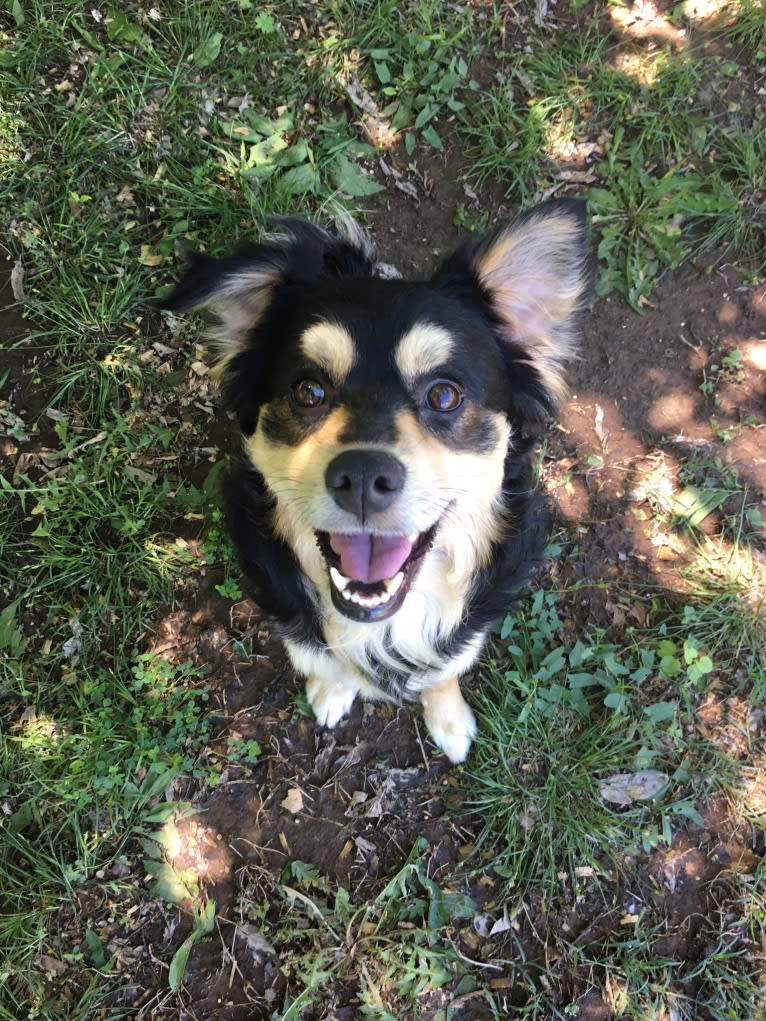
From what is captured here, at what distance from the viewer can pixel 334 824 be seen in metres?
3.13

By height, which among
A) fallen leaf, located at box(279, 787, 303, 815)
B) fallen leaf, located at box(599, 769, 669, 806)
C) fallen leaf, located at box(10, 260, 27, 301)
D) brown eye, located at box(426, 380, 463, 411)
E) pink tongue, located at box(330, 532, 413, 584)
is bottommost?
fallen leaf, located at box(279, 787, 303, 815)

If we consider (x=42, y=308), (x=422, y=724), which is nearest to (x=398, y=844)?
(x=422, y=724)

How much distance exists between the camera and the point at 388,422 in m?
2.08

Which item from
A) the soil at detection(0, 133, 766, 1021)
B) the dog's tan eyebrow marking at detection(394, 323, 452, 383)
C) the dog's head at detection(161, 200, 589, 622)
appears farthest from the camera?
the soil at detection(0, 133, 766, 1021)

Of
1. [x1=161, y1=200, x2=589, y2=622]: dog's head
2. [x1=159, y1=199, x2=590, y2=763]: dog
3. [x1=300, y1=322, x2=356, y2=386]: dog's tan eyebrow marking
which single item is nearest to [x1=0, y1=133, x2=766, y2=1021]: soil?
[x1=159, y1=199, x2=590, y2=763]: dog

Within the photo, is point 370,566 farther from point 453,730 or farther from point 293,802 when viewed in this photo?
point 293,802

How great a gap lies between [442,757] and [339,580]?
4.67 ft

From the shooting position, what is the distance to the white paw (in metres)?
3.11

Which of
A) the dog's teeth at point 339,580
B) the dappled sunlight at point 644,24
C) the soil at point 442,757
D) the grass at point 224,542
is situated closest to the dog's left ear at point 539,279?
the dog's teeth at point 339,580

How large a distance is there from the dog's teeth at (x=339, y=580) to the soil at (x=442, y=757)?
51.5 inches

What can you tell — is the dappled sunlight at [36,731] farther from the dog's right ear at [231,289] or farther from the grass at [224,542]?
the dog's right ear at [231,289]

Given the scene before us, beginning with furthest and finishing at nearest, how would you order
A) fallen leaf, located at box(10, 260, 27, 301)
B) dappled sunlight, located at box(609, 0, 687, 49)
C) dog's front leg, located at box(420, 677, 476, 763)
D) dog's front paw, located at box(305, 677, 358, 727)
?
dappled sunlight, located at box(609, 0, 687, 49) < fallen leaf, located at box(10, 260, 27, 301) < dog's front paw, located at box(305, 677, 358, 727) < dog's front leg, located at box(420, 677, 476, 763)

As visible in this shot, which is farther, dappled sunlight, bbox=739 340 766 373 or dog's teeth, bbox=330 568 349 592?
dappled sunlight, bbox=739 340 766 373

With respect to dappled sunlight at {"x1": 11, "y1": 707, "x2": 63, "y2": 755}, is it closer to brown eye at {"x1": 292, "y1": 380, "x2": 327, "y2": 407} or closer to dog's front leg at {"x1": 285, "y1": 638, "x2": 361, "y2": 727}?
dog's front leg at {"x1": 285, "y1": 638, "x2": 361, "y2": 727}
